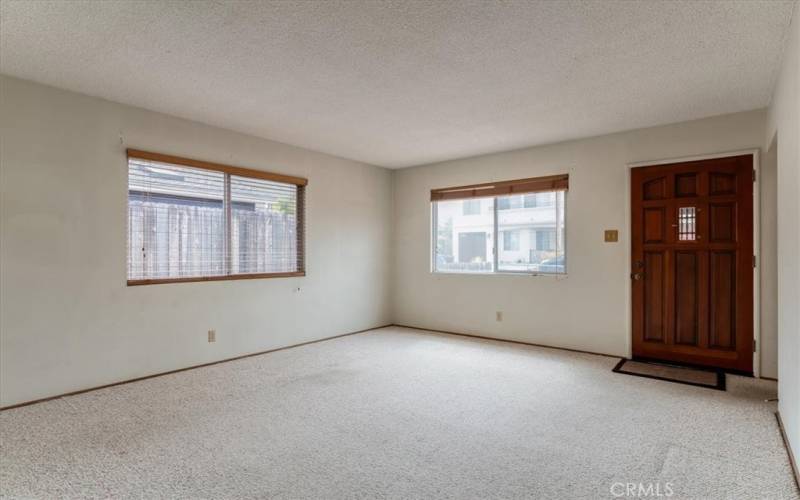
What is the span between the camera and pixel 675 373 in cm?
398

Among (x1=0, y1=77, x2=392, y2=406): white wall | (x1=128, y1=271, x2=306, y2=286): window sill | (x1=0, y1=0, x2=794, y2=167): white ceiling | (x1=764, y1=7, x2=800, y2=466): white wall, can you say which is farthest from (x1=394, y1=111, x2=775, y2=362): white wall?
(x1=0, y1=77, x2=392, y2=406): white wall

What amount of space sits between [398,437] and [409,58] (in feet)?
8.03

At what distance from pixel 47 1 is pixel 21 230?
5.97ft

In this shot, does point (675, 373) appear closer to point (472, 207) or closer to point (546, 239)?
point (546, 239)

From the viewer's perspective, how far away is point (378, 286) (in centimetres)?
632

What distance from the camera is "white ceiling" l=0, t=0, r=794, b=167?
7.58 ft

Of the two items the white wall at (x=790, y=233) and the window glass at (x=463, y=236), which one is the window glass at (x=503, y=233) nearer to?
the window glass at (x=463, y=236)

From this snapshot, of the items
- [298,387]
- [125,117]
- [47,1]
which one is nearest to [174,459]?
[298,387]

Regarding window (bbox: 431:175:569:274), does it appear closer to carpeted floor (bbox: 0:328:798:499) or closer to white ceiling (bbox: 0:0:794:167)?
white ceiling (bbox: 0:0:794:167)

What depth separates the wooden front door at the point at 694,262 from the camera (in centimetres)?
389

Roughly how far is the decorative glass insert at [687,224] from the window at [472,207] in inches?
91.7

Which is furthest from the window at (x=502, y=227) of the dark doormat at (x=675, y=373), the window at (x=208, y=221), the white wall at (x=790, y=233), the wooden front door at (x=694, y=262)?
the white wall at (x=790, y=233)

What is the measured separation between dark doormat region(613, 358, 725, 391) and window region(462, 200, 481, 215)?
2.53 metres

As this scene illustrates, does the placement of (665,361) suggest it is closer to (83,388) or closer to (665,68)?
(665,68)
